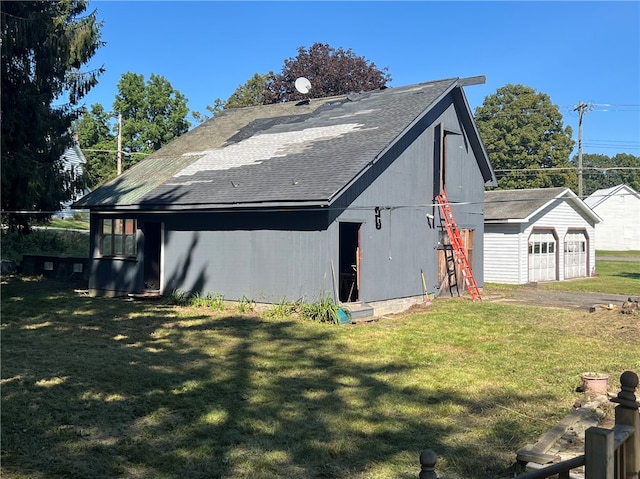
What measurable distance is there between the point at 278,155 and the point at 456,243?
610 centimetres

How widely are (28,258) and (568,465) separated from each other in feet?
77.1

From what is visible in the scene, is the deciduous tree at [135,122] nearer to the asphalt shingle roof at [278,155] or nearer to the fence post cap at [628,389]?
the asphalt shingle roof at [278,155]

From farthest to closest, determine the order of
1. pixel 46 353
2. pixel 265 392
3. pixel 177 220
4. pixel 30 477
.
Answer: pixel 177 220
pixel 46 353
pixel 265 392
pixel 30 477

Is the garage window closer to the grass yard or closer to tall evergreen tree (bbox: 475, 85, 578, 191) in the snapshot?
the grass yard

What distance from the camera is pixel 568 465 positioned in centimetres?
319

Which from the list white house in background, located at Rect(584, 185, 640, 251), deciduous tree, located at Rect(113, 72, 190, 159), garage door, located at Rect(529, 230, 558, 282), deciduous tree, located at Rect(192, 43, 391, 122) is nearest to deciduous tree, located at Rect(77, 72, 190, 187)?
deciduous tree, located at Rect(113, 72, 190, 159)

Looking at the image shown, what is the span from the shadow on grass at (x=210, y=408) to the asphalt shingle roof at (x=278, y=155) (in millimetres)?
4443

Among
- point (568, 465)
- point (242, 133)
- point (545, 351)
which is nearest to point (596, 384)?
point (545, 351)

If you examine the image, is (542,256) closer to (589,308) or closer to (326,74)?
(589,308)

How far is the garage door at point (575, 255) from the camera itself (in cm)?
2694

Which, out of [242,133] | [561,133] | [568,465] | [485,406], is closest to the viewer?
[568,465]

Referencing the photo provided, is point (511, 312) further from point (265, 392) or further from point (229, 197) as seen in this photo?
point (265, 392)

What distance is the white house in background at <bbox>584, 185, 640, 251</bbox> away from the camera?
178 ft

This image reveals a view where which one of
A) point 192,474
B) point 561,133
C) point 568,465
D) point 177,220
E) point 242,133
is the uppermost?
point 561,133
